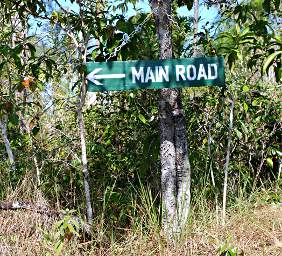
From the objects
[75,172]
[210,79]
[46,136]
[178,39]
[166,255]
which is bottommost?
[166,255]

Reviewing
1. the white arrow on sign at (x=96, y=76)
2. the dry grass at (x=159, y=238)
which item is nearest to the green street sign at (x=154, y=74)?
the white arrow on sign at (x=96, y=76)

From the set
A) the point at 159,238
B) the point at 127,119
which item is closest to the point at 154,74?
the point at 159,238

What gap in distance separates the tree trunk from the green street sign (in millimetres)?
220

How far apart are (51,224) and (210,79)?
1.40m

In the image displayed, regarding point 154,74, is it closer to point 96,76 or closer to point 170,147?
point 96,76

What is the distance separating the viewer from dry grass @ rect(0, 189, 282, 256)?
277cm

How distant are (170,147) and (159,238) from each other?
54 cm

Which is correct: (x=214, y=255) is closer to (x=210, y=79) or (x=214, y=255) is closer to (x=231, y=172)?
(x=210, y=79)

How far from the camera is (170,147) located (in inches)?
111

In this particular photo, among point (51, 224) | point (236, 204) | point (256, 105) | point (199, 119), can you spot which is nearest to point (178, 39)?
point (199, 119)

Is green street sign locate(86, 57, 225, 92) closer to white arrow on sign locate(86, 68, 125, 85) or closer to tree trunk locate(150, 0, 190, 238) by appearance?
white arrow on sign locate(86, 68, 125, 85)

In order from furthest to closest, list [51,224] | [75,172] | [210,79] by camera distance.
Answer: [75,172] < [51,224] < [210,79]

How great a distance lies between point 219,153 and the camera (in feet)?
12.9

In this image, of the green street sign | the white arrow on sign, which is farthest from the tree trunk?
the white arrow on sign
